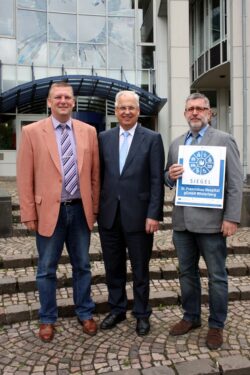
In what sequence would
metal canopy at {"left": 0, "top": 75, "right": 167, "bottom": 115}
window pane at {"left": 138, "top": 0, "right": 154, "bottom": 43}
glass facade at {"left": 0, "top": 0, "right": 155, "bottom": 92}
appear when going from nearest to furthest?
1. metal canopy at {"left": 0, "top": 75, "right": 167, "bottom": 115}
2. glass facade at {"left": 0, "top": 0, "right": 155, "bottom": 92}
3. window pane at {"left": 138, "top": 0, "right": 154, "bottom": 43}

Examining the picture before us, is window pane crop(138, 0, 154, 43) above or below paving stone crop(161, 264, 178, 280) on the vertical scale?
above

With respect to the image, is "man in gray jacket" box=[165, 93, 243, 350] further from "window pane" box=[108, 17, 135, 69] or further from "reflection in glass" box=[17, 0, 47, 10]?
"reflection in glass" box=[17, 0, 47, 10]

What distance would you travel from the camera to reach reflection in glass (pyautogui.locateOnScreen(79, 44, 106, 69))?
1781cm

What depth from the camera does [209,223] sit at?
3.58 metres

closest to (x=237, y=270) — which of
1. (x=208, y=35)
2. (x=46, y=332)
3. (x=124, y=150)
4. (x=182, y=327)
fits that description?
(x=182, y=327)

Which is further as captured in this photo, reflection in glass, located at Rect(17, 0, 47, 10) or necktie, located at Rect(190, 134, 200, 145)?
reflection in glass, located at Rect(17, 0, 47, 10)

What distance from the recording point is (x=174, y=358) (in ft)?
11.6

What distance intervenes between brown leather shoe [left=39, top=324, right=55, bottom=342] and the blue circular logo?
1.96m

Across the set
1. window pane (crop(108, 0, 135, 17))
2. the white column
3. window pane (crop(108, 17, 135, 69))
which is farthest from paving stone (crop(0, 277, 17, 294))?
→ window pane (crop(108, 0, 135, 17))

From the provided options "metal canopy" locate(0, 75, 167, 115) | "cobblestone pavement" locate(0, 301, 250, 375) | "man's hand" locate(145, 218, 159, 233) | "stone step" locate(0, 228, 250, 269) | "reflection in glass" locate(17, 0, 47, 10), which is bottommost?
"cobblestone pavement" locate(0, 301, 250, 375)

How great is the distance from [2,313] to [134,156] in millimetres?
2114

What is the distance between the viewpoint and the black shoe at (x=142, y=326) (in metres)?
3.94

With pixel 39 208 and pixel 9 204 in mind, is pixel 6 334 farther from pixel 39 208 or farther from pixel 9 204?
pixel 9 204

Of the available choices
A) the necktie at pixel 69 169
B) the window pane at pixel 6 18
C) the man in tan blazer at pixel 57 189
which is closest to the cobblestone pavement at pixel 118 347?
the man in tan blazer at pixel 57 189
